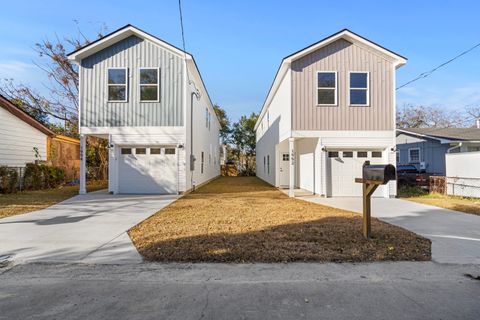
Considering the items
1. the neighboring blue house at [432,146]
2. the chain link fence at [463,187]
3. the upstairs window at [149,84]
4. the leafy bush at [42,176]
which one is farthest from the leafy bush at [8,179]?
the neighboring blue house at [432,146]

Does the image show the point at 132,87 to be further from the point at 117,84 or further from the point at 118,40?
the point at 118,40

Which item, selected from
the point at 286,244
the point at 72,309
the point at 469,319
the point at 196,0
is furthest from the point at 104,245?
the point at 196,0

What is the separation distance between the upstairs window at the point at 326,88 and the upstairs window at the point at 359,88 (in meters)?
0.72

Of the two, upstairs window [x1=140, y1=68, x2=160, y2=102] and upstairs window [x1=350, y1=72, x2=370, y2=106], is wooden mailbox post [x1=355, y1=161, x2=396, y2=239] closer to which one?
upstairs window [x1=350, y1=72, x2=370, y2=106]

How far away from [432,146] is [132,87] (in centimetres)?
1825

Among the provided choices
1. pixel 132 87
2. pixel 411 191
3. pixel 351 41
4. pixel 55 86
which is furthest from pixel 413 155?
pixel 55 86

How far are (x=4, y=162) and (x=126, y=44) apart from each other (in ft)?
25.4

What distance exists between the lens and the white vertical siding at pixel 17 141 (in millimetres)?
13586

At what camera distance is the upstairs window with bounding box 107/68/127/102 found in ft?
42.2

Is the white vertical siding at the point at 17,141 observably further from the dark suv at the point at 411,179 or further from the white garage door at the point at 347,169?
the dark suv at the point at 411,179

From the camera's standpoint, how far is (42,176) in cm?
1497

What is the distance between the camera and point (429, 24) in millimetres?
14383

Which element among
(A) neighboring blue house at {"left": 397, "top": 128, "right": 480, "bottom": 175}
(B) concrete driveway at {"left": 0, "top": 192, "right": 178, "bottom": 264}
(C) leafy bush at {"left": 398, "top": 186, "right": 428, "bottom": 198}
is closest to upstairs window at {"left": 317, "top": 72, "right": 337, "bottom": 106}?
(C) leafy bush at {"left": 398, "top": 186, "right": 428, "bottom": 198}

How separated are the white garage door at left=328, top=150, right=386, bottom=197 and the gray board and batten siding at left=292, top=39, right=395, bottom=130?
43.0 inches
